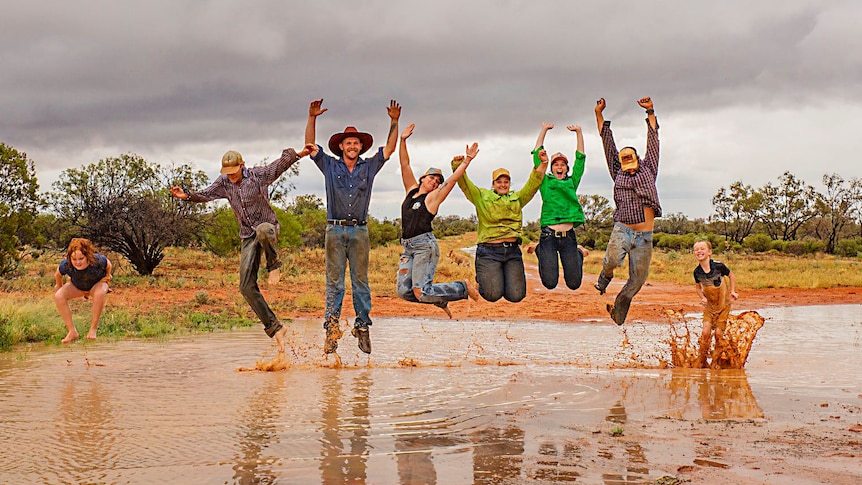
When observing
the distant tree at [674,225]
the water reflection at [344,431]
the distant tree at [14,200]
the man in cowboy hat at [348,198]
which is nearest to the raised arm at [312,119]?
the man in cowboy hat at [348,198]

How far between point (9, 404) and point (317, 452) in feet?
13.3

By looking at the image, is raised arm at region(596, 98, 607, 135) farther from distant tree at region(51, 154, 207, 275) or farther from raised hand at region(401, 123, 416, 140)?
distant tree at region(51, 154, 207, 275)

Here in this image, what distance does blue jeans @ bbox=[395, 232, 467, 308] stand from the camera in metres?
10.1

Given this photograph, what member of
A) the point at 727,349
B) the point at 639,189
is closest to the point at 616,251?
the point at 639,189

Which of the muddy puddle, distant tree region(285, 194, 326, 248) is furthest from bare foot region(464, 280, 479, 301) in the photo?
distant tree region(285, 194, 326, 248)

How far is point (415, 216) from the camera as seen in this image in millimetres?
10156

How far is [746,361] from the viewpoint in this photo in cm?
1279

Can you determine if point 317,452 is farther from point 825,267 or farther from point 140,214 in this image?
point 825,267

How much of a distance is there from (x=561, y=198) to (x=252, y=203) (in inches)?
149

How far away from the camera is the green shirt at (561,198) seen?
34.0 feet

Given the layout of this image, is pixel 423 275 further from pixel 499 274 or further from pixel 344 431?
pixel 344 431

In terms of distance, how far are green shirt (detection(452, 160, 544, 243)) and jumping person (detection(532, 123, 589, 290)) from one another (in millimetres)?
193

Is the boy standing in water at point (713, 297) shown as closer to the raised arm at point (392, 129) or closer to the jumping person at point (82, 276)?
the raised arm at point (392, 129)

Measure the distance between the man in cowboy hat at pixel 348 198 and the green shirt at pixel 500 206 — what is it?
3.84ft
